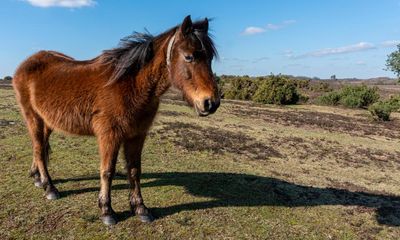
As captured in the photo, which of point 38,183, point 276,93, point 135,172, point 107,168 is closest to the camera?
point 107,168

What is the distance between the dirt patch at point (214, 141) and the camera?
A: 1049 centimetres

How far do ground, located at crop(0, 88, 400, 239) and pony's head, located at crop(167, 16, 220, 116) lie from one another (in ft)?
6.33

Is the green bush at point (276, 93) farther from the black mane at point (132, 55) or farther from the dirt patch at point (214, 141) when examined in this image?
the black mane at point (132, 55)

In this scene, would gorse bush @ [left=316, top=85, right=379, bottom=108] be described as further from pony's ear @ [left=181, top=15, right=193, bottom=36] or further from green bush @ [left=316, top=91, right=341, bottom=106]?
pony's ear @ [left=181, top=15, right=193, bottom=36]

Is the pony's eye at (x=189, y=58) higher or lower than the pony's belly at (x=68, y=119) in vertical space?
higher

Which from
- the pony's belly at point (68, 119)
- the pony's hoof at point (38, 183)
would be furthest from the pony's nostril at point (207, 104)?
the pony's hoof at point (38, 183)

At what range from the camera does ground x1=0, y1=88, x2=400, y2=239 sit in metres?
5.10

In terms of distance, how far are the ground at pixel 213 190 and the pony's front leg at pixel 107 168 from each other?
0.56 ft

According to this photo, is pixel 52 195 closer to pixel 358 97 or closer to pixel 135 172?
pixel 135 172

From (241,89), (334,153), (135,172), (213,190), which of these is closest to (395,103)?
(241,89)

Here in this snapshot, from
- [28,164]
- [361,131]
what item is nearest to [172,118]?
[28,164]

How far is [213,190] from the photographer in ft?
22.0

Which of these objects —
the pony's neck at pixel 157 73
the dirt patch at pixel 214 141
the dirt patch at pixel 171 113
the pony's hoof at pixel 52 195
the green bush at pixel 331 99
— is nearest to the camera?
the pony's neck at pixel 157 73

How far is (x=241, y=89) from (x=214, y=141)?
27.1 m
